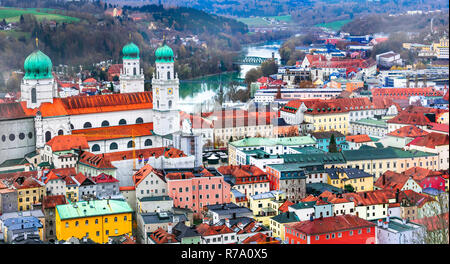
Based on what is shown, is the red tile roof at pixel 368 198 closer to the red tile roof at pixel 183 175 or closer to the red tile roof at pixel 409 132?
the red tile roof at pixel 183 175

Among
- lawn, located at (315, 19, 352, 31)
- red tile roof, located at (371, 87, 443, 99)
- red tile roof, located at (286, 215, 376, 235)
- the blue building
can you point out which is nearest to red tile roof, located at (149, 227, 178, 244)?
red tile roof, located at (286, 215, 376, 235)

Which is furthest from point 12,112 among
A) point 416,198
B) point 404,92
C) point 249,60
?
point 404,92

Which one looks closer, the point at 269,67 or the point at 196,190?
the point at 196,190

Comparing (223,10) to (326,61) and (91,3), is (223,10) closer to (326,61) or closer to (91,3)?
(91,3)

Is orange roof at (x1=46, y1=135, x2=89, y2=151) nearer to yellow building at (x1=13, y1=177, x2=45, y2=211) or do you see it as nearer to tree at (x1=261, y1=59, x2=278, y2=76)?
yellow building at (x1=13, y1=177, x2=45, y2=211)

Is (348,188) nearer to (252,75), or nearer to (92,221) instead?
(92,221)
